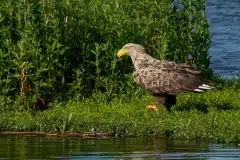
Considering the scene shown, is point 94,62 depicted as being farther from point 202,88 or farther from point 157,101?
point 202,88

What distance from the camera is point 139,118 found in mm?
17125

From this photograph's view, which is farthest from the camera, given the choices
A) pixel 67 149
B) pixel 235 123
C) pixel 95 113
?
pixel 95 113

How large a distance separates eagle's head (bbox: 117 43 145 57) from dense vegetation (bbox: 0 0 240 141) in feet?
1.46

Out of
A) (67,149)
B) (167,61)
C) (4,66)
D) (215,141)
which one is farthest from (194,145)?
(4,66)

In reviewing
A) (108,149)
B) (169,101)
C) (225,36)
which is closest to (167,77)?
(169,101)

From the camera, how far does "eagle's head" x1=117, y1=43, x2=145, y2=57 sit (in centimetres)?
1836

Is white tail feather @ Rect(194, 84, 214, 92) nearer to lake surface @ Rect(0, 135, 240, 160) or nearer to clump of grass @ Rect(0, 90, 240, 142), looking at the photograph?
clump of grass @ Rect(0, 90, 240, 142)

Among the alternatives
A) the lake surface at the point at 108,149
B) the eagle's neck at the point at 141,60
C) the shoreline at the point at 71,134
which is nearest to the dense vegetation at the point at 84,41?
the eagle's neck at the point at 141,60

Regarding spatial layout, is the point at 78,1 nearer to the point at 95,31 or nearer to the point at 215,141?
the point at 95,31

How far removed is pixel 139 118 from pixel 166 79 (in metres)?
0.91

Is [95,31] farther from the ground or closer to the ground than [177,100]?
farther from the ground

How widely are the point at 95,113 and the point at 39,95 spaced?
127 centimetres

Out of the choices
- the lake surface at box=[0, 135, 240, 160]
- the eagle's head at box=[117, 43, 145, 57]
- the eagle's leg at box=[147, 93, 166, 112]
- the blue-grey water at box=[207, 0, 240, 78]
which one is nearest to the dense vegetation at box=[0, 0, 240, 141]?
the eagle's leg at box=[147, 93, 166, 112]

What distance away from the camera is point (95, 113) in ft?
58.0
